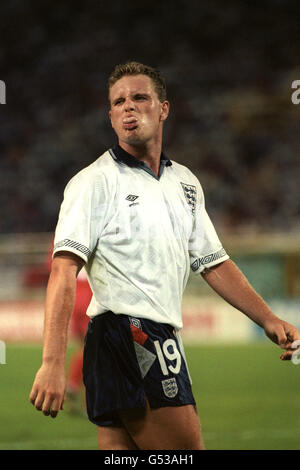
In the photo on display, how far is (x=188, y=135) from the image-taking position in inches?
812

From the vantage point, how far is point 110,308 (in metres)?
2.91

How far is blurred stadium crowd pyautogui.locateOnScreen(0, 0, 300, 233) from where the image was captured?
62.7 feet

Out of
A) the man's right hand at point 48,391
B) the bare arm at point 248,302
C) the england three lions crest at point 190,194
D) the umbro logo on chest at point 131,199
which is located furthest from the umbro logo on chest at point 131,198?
the man's right hand at point 48,391

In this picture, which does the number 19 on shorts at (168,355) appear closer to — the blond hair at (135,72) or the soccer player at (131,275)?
the soccer player at (131,275)

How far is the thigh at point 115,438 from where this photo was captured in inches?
113

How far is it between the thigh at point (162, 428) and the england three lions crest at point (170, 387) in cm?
4

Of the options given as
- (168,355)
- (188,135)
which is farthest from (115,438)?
(188,135)

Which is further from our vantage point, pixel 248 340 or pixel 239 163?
pixel 239 163

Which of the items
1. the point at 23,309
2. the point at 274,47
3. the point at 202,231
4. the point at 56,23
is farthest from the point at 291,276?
the point at 56,23

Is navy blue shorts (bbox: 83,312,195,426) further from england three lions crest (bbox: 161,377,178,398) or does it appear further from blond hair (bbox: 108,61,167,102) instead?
blond hair (bbox: 108,61,167,102)

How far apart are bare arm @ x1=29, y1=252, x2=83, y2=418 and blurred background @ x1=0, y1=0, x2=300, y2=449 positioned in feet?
20.1

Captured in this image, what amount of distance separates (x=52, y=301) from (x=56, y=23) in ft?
76.6

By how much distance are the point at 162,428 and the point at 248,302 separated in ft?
2.22

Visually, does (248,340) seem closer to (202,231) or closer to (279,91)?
(279,91)
